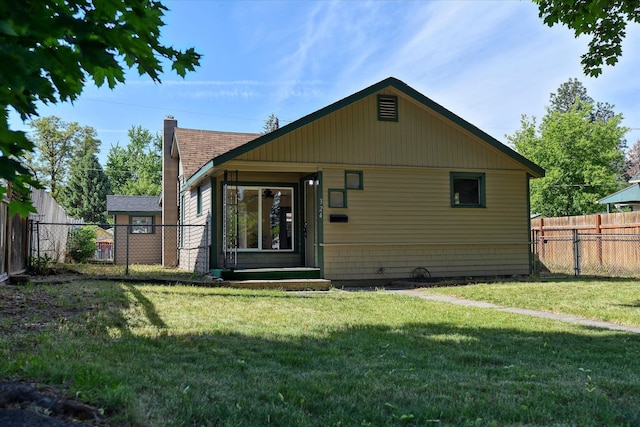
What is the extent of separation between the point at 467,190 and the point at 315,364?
1112 centimetres

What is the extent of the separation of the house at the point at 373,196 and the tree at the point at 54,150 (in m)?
40.5

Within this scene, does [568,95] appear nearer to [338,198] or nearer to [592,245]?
[592,245]

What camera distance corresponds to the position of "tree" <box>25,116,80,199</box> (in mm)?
49000

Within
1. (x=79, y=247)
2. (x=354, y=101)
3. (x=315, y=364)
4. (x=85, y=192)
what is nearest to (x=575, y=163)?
(x=354, y=101)

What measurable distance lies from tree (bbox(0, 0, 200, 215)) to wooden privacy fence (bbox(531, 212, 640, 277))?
15153 mm

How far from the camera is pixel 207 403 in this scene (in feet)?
11.2

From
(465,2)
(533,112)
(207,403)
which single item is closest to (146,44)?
(207,403)

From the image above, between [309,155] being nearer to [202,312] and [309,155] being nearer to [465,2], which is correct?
[465,2]

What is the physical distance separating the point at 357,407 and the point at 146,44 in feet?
8.65

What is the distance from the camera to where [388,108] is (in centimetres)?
1399

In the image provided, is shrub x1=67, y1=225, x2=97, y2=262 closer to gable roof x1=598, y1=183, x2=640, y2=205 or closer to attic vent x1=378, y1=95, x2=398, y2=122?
attic vent x1=378, y1=95, x2=398, y2=122

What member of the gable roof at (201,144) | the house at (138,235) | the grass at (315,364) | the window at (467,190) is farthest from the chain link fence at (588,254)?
the house at (138,235)

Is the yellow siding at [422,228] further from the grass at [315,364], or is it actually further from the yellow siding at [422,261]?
the grass at [315,364]

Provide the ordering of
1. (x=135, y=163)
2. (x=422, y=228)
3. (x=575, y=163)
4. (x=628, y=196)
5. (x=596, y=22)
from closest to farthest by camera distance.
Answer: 1. (x=596, y=22)
2. (x=422, y=228)
3. (x=628, y=196)
4. (x=575, y=163)
5. (x=135, y=163)
